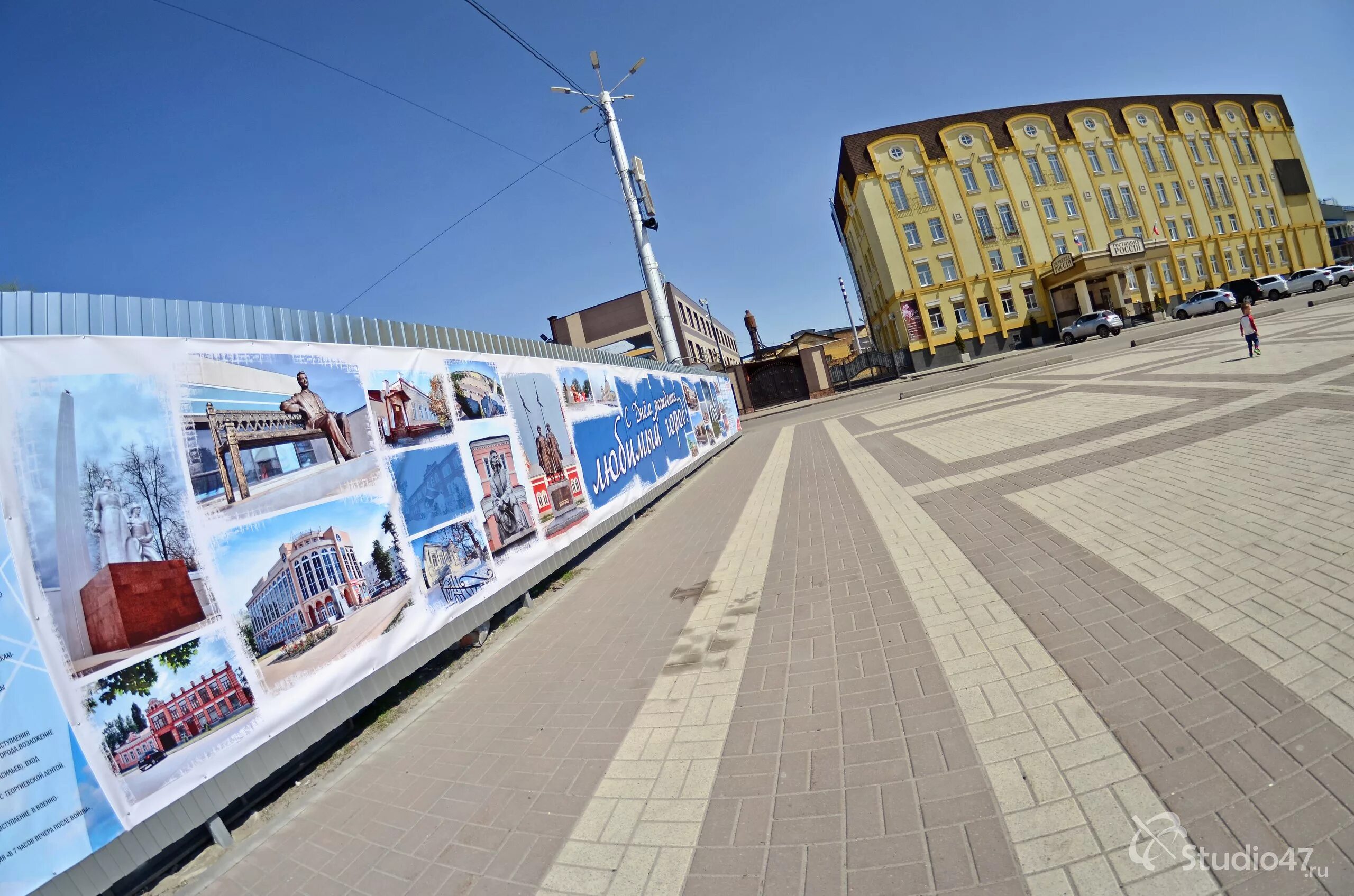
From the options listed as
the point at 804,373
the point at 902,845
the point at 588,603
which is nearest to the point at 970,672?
the point at 902,845

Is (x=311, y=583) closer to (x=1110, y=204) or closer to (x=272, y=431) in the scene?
(x=272, y=431)

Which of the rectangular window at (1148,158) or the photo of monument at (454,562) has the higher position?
the rectangular window at (1148,158)

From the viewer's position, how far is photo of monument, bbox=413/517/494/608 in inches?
207

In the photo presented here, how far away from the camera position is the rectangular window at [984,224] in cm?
3866

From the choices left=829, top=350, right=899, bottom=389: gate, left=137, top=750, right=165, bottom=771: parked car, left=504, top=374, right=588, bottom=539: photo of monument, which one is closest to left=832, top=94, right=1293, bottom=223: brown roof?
left=829, top=350, right=899, bottom=389: gate

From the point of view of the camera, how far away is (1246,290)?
32.6 meters

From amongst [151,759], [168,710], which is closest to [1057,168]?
[168,710]

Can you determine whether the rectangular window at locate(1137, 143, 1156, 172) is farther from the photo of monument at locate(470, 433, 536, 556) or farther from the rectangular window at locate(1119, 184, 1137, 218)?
the photo of monument at locate(470, 433, 536, 556)

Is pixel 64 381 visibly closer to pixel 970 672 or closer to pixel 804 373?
pixel 970 672

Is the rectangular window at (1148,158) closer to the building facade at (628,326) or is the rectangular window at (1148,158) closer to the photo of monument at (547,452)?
the building facade at (628,326)

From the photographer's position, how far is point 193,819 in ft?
10.6

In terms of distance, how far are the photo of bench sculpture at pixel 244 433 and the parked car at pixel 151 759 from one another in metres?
1.50

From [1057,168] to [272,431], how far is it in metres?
51.6

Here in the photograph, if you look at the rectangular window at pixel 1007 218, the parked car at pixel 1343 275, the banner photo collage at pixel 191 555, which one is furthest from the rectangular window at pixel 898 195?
the banner photo collage at pixel 191 555
